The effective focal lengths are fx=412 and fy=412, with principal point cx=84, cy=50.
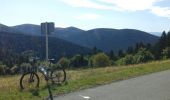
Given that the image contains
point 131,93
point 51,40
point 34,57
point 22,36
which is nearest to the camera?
point 131,93

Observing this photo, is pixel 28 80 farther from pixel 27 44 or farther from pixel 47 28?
pixel 27 44

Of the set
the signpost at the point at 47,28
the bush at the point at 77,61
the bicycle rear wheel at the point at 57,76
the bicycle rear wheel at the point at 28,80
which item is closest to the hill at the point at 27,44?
the bush at the point at 77,61

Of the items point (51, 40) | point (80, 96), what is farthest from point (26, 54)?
point (51, 40)

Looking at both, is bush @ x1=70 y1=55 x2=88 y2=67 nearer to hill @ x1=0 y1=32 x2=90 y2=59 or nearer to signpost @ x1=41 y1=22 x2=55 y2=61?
hill @ x1=0 y1=32 x2=90 y2=59

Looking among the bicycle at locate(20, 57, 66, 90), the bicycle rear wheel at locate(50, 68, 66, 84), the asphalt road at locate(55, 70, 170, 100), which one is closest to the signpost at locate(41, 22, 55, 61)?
the bicycle rear wheel at locate(50, 68, 66, 84)

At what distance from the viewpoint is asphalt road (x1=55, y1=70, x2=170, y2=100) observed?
37.2 ft

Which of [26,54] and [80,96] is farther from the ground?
[26,54]

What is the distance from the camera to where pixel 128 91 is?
12727mm

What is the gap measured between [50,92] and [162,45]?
359 feet

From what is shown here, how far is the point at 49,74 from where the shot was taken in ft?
49.2

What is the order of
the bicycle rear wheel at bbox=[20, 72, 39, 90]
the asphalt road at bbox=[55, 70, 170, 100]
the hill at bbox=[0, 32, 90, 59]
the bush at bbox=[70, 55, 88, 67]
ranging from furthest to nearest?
the hill at bbox=[0, 32, 90, 59] → the bush at bbox=[70, 55, 88, 67] → the bicycle rear wheel at bbox=[20, 72, 39, 90] → the asphalt road at bbox=[55, 70, 170, 100]

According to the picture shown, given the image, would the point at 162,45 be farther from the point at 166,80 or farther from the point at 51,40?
the point at 166,80

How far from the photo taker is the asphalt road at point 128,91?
11.3 meters

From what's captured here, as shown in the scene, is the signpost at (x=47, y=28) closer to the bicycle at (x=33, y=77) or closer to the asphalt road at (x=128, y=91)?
the bicycle at (x=33, y=77)
